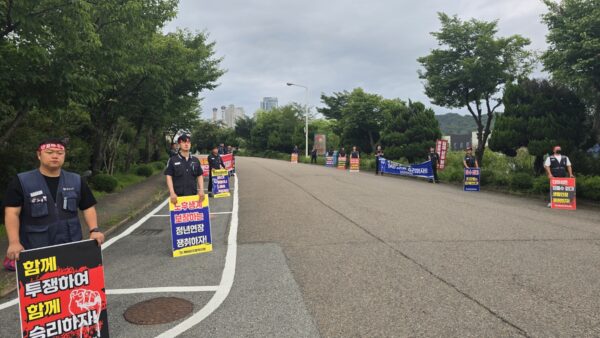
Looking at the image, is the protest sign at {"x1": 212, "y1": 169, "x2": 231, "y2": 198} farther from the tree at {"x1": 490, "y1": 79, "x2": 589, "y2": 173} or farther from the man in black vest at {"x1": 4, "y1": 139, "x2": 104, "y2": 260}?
the tree at {"x1": 490, "y1": 79, "x2": 589, "y2": 173}

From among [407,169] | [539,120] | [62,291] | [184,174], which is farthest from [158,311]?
[407,169]

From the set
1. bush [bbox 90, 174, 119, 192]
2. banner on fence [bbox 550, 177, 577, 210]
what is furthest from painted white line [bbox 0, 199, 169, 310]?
banner on fence [bbox 550, 177, 577, 210]

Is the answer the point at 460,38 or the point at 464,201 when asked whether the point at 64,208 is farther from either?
the point at 460,38

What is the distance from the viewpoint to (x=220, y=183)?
1375 cm

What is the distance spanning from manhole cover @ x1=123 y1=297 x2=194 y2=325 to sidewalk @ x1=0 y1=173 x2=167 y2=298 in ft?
6.23

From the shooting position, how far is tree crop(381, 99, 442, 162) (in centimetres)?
2616

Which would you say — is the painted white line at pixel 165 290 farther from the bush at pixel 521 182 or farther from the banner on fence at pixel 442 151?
the banner on fence at pixel 442 151

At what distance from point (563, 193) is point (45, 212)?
41.5 ft

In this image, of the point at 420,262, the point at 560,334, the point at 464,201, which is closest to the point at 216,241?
the point at 420,262

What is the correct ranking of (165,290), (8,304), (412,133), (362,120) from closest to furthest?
(8,304) → (165,290) → (412,133) → (362,120)

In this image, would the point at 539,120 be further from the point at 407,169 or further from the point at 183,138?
the point at 183,138

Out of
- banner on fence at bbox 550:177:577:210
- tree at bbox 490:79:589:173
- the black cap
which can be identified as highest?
tree at bbox 490:79:589:173

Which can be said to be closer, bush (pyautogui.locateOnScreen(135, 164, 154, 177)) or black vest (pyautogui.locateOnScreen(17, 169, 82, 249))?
black vest (pyautogui.locateOnScreen(17, 169, 82, 249))

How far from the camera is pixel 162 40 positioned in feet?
→ 50.2
